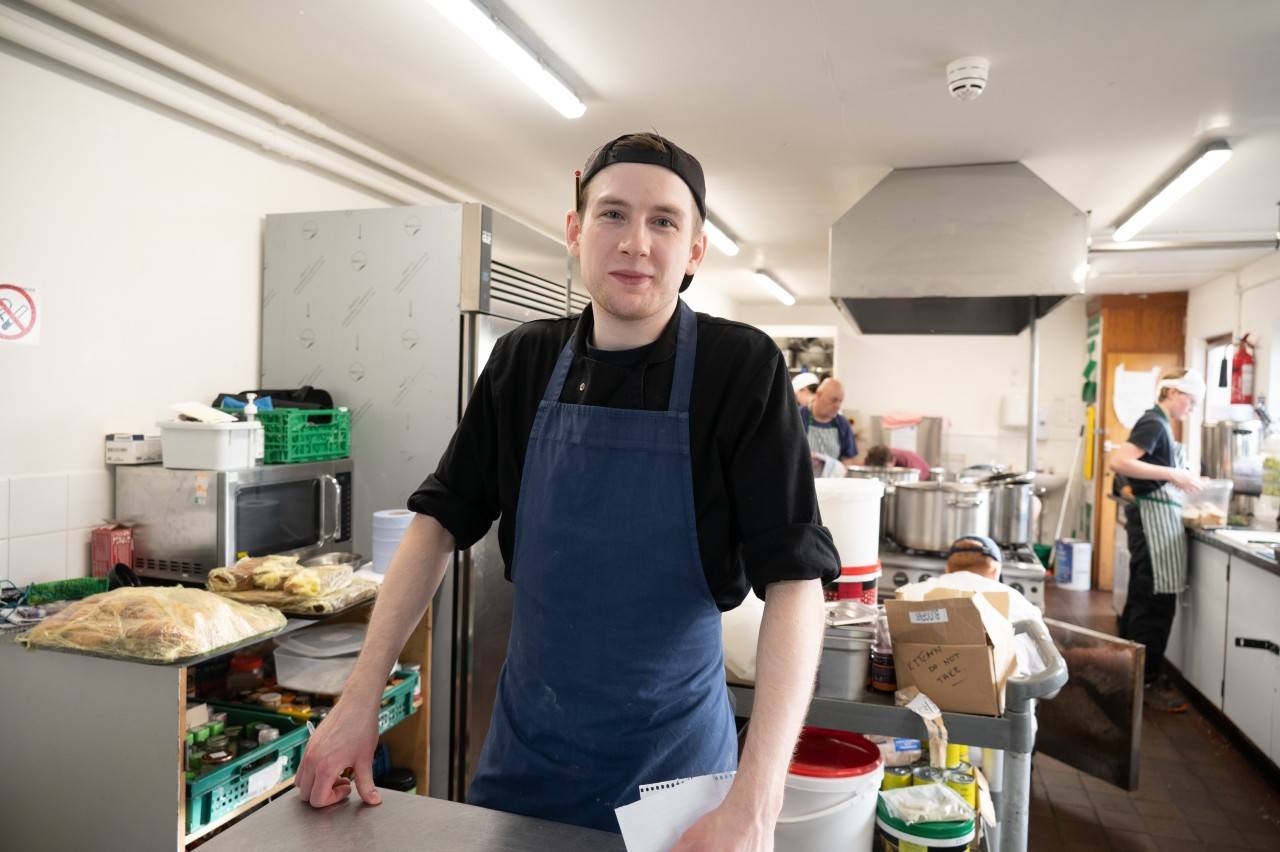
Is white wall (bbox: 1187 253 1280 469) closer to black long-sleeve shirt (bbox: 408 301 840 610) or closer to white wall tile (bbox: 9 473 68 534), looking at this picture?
black long-sleeve shirt (bbox: 408 301 840 610)

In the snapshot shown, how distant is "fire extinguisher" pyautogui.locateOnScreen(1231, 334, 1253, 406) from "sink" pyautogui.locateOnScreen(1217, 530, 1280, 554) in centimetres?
161

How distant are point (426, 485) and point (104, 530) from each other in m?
1.96

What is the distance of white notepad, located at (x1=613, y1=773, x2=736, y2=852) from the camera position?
94cm

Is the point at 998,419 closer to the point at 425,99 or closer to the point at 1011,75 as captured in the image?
the point at 1011,75

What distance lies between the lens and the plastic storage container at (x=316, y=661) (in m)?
2.64

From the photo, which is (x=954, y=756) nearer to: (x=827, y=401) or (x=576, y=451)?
(x=576, y=451)

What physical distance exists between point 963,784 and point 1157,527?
142 inches

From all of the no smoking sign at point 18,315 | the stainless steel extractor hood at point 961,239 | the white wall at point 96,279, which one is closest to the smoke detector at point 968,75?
the stainless steel extractor hood at point 961,239

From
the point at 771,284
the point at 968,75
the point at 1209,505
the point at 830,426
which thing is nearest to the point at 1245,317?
the point at 1209,505

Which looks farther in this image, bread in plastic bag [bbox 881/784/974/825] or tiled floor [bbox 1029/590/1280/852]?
tiled floor [bbox 1029/590/1280/852]

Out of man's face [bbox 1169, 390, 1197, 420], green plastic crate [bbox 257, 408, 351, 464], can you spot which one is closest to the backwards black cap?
green plastic crate [bbox 257, 408, 351, 464]

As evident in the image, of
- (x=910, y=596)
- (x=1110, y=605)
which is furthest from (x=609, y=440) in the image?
(x=1110, y=605)

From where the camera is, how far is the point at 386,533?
3156mm

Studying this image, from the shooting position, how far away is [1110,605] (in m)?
7.36
